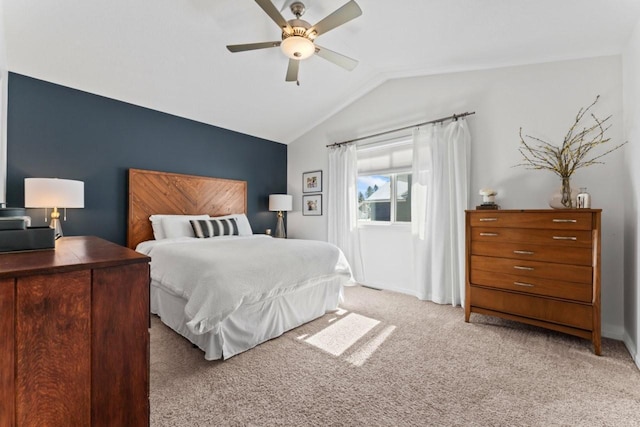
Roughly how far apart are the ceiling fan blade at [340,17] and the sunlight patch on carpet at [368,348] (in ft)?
8.20

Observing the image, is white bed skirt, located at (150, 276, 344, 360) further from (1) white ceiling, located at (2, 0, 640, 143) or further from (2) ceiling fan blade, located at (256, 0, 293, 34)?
(1) white ceiling, located at (2, 0, 640, 143)

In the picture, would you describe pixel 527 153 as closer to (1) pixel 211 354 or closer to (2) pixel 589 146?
(2) pixel 589 146

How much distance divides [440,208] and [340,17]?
2.25 m

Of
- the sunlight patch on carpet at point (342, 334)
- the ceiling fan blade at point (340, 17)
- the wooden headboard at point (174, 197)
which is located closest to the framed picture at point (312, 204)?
the wooden headboard at point (174, 197)

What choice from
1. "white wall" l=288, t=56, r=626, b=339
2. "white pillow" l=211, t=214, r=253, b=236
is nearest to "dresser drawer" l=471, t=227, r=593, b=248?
"white wall" l=288, t=56, r=626, b=339

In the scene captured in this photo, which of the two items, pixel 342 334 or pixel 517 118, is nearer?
pixel 342 334

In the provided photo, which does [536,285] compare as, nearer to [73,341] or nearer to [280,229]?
[73,341]

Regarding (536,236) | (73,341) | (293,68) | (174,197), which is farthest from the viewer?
(174,197)

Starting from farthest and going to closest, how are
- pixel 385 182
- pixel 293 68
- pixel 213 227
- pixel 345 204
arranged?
1. pixel 345 204
2. pixel 385 182
3. pixel 213 227
4. pixel 293 68

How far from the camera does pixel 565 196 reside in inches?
91.8

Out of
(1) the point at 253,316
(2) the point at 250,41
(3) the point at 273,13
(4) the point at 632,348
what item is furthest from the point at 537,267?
(2) the point at 250,41

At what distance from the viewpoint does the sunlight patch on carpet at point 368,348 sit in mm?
2008

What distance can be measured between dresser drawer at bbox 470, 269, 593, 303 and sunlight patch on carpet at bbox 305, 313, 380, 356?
108cm

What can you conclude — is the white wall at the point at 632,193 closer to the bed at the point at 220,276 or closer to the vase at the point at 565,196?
the vase at the point at 565,196
